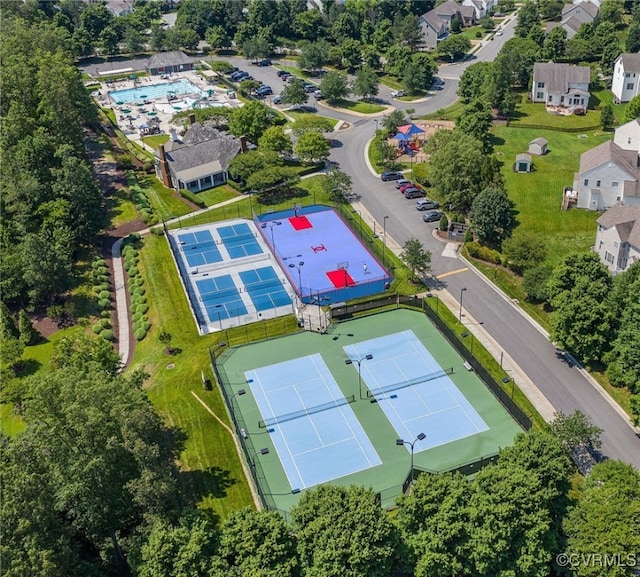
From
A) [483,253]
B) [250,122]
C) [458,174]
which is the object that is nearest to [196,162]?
[250,122]

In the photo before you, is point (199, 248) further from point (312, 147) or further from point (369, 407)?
point (369, 407)

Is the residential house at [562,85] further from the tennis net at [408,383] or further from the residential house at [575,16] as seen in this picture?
the tennis net at [408,383]

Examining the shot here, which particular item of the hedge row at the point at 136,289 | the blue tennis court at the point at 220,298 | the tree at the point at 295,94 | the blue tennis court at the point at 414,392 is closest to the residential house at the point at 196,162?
the hedge row at the point at 136,289

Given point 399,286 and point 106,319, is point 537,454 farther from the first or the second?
point 106,319

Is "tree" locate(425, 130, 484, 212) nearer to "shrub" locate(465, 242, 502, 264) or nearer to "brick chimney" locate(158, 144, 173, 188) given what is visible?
"shrub" locate(465, 242, 502, 264)

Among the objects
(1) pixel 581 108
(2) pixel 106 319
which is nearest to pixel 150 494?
(2) pixel 106 319
